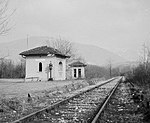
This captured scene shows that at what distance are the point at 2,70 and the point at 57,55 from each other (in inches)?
1642

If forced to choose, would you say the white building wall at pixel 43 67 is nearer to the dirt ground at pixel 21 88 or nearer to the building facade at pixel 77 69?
the dirt ground at pixel 21 88

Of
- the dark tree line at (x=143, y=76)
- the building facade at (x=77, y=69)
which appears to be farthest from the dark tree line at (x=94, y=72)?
the dark tree line at (x=143, y=76)

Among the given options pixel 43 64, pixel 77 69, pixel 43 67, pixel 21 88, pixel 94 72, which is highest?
pixel 43 64

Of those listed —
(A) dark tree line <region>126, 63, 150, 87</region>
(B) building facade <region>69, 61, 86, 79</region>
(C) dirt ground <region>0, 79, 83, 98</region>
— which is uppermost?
(B) building facade <region>69, 61, 86, 79</region>

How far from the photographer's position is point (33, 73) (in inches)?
1500

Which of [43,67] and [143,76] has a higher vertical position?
[43,67]

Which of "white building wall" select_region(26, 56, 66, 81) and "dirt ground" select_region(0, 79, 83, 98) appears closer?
"dirt ground" select_region(0, 79, 83, 98)

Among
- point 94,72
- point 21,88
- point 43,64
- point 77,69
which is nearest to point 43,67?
point 43,64

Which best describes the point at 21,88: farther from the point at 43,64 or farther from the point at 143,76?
the point at 43,64

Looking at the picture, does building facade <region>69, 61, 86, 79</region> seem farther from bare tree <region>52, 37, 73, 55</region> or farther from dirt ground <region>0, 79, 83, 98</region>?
dirt ground <region>0, 79, 83, 98</region>

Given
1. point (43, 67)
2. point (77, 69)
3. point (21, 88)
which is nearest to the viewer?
point (21, 88)

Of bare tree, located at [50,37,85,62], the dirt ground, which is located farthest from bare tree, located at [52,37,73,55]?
the dirt ground

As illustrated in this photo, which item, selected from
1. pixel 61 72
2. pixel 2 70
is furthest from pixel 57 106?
pixel 2 70

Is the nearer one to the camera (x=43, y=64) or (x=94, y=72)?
(x=43, y=64)
